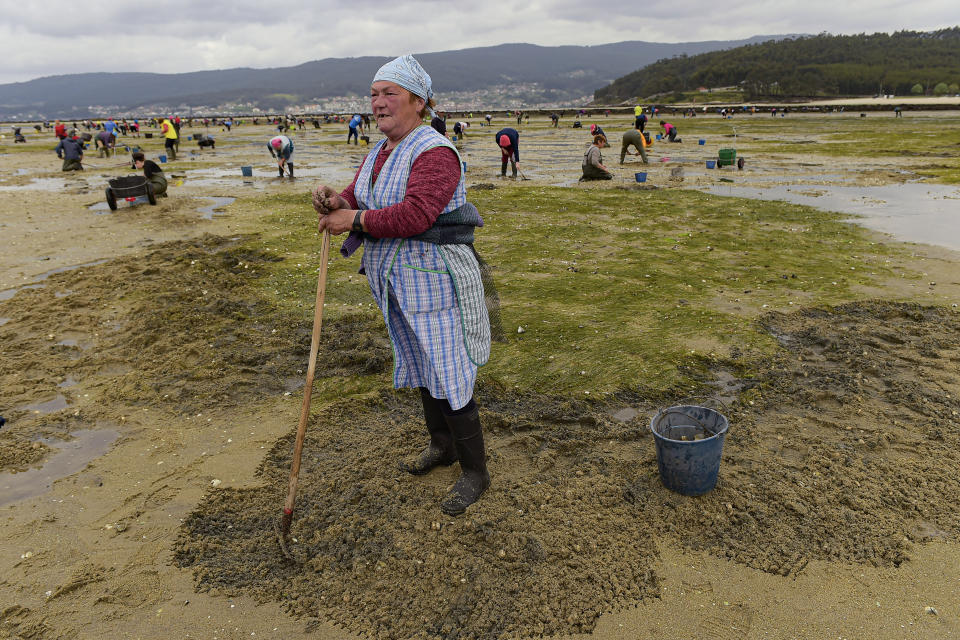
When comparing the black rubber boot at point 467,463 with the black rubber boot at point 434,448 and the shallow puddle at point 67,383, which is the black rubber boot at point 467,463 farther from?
the shallow puddle at point 67,383

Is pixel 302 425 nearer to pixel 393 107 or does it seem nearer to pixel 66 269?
pixel 393 107

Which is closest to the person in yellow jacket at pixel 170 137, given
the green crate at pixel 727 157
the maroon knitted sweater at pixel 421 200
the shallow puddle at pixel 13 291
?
the shallow puddle at pixel 13 291

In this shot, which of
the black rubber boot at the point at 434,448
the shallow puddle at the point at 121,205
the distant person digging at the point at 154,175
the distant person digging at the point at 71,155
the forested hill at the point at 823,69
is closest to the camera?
the black rubber boot at the point at 434,448

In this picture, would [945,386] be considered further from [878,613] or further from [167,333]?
[167,333]

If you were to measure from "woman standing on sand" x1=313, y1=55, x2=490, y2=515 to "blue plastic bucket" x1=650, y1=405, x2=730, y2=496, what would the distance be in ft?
3.96

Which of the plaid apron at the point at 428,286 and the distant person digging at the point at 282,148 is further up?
the distant person digging at the point at 282,148

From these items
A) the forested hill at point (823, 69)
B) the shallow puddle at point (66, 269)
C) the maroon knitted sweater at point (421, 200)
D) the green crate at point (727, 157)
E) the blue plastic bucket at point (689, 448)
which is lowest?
the blue plastic bucket at point (689, 448)

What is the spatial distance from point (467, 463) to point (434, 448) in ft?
1.42

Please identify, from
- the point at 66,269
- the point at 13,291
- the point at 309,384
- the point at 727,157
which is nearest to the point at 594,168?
the point at 727,157

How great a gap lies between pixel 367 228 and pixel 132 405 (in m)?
3.50

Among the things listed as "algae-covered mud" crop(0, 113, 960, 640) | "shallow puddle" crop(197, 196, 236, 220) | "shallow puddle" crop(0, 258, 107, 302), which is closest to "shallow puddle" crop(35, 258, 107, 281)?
"shallow puddle" crop(0, 258, 107, 302)

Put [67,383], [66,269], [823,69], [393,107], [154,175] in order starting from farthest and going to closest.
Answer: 1. [823,69]
2. [154,175]
3. [66,269]
4. [67,383]
5. [393,107]

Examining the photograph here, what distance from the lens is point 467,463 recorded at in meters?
3.42

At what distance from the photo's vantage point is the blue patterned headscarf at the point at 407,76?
2738mm
